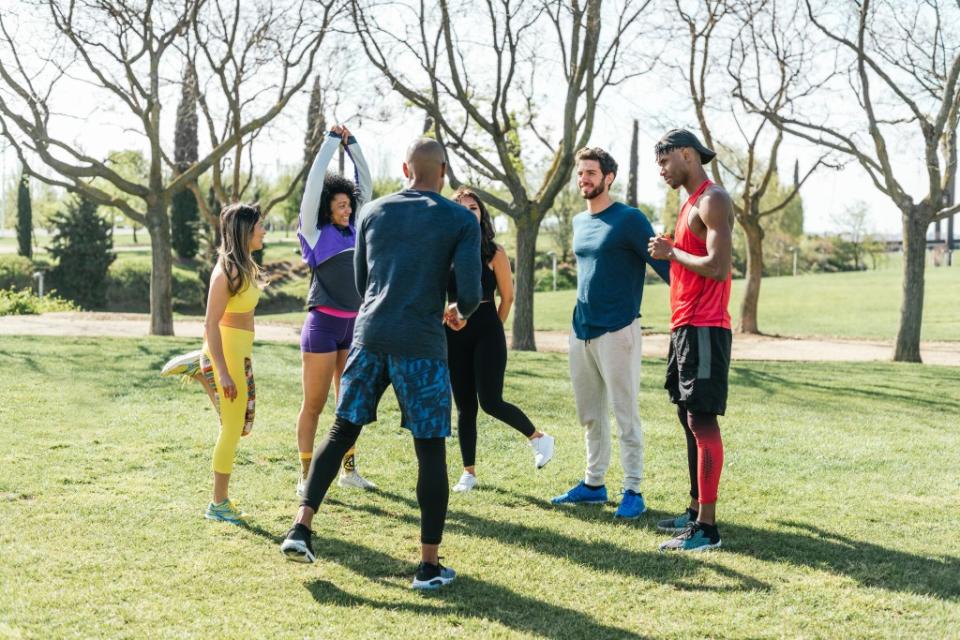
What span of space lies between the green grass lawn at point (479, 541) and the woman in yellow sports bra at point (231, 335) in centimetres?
37

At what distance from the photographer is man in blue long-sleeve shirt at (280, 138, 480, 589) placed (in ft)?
13.7

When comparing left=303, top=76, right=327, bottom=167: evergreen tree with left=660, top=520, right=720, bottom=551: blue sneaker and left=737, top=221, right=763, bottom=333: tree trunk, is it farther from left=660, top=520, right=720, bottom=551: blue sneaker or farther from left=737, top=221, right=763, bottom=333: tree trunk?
left=660, top=520, right=720, bottom=551: blue sneaker

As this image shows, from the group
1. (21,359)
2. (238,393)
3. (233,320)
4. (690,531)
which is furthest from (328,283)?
(21,359)

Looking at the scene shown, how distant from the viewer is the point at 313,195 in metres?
5.41

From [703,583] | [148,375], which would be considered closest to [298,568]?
[703,583]

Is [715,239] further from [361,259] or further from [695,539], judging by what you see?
[361,259]

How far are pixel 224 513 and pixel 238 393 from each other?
0.71 m

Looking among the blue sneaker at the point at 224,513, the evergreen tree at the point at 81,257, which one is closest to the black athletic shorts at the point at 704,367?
the blue sneaker at the point at 224,513

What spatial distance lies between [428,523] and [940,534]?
3.04 metres

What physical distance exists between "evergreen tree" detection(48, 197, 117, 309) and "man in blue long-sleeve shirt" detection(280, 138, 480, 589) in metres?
32.0

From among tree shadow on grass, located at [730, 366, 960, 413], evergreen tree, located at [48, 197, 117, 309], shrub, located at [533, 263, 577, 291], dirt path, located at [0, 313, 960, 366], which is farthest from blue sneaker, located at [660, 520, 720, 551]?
shrub, located at [533, 263, 577, 291]

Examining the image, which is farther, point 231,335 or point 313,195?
point 313,195

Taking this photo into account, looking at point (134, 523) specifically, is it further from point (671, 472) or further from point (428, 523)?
point (671, 472)

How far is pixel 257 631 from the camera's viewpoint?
146 inches
